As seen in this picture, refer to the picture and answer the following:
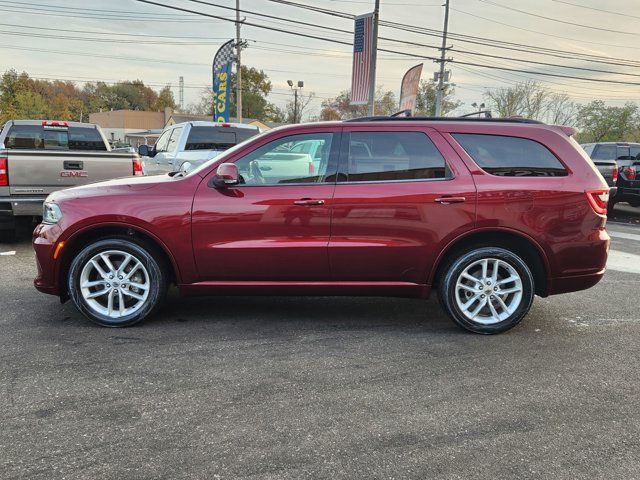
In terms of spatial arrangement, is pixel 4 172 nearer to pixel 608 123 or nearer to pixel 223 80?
pixel 223 80

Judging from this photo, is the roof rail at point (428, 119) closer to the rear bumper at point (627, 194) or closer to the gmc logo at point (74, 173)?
the gmc logo at point (74, 173)

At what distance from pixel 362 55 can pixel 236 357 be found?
57.6 ft

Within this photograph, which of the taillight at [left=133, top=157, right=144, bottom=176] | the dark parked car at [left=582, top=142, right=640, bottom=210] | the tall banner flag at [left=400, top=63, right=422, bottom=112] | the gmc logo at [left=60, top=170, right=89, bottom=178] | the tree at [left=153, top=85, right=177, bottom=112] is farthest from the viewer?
the tree at [left=153, top=85, right=177, bottom=112]

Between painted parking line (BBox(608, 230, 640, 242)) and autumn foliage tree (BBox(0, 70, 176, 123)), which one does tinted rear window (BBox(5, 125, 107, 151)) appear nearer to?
painted parking line (BBox(608, 230, 640, 242))

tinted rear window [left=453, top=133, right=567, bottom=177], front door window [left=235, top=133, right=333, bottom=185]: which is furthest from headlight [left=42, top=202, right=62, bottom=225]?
tinted rear window [left=453, top=133, right=567, bottom=177]

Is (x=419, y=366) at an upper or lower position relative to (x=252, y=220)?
lower

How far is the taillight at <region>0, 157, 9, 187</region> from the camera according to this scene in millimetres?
6875

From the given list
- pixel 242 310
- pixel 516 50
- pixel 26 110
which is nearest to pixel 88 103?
pixel 26 110

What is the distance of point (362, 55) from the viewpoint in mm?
19312

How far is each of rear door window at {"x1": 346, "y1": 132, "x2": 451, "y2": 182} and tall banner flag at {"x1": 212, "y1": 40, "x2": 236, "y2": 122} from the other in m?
24.7

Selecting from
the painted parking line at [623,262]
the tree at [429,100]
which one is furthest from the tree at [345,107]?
the painted parking line at [623,262]

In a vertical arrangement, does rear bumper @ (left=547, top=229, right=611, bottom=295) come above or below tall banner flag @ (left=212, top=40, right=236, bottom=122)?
below

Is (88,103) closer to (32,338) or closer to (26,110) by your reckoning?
(26,110)

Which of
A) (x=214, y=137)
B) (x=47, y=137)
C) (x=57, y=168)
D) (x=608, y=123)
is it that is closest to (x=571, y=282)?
(x=57, y=168)
